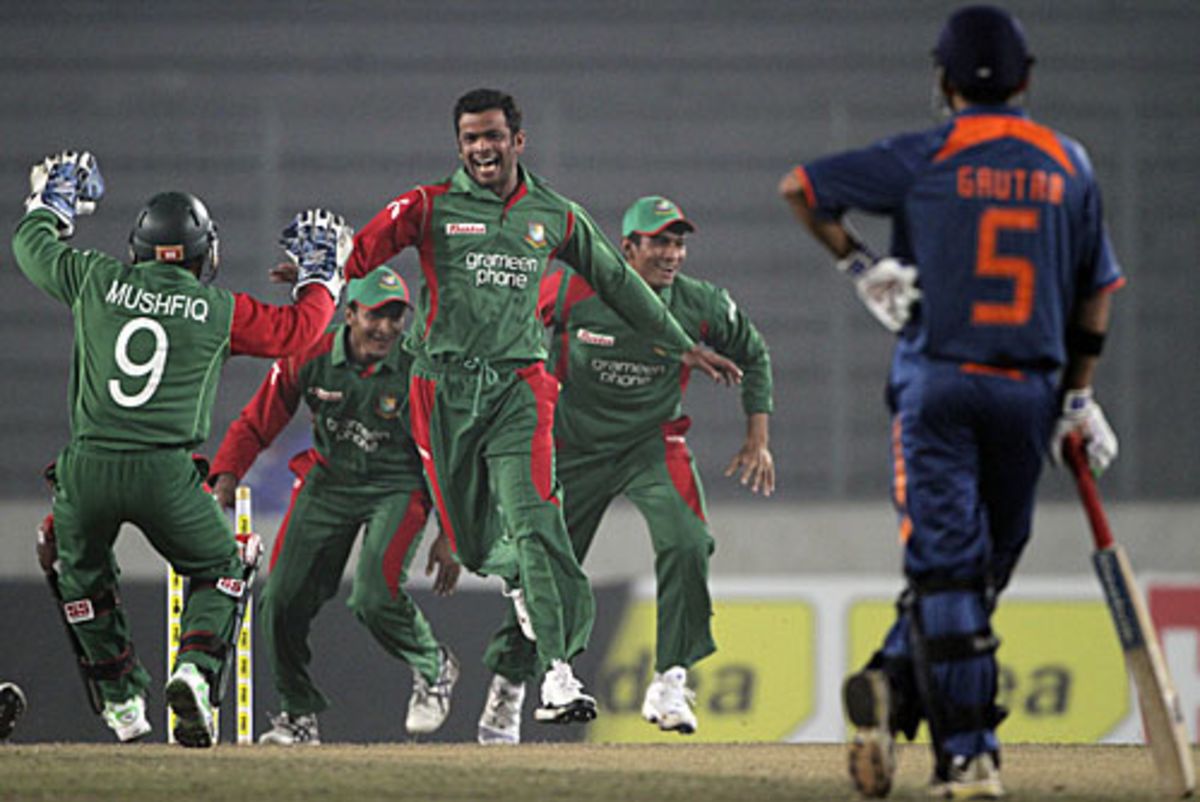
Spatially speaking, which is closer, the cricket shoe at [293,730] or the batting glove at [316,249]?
the batting glove at [316,249]

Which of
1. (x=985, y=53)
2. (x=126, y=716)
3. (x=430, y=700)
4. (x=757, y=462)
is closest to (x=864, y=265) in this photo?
(x=985, y=53)

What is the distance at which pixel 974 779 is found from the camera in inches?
219

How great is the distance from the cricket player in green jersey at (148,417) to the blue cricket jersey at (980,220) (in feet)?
8.02

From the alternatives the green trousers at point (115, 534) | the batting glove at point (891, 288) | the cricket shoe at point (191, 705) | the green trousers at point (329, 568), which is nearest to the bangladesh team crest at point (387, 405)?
the green trousers at point (329, 568)

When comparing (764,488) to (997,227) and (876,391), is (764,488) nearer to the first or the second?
(997,227)

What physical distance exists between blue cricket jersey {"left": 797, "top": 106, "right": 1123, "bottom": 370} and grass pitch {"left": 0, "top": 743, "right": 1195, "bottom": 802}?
1.10m

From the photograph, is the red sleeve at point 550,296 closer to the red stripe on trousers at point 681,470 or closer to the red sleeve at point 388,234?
the red stripe on trousers at point 681,470

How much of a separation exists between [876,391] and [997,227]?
11.0 m

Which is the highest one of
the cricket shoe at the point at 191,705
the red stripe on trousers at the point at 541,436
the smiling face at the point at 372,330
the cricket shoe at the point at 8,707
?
the smiling face at the point at 372,330

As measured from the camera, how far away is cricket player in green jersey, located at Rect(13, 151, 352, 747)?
24.1 feet

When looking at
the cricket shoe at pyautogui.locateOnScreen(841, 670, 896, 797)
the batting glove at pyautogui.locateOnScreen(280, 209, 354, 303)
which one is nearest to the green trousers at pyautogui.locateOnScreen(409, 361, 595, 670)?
the batting glove at pyautogui.locateOnScreen(280, 209, 354, 303)

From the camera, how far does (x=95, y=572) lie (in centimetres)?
754

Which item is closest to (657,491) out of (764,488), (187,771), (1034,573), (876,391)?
(764,488)

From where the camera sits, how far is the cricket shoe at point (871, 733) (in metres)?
5.63
